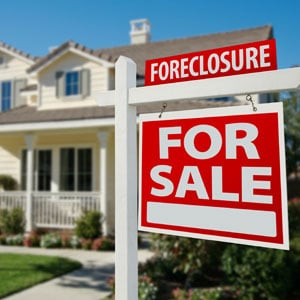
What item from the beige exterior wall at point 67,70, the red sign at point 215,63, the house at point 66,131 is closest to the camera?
the red sign at point 215,63

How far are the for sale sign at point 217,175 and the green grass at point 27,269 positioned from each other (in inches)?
195

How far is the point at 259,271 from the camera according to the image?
484 cm

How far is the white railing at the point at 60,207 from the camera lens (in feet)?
35.9

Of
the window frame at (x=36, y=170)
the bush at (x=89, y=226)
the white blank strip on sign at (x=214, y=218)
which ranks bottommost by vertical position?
the bush at (x=89, y=226)

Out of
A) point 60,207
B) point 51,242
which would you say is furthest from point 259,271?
point 60,207

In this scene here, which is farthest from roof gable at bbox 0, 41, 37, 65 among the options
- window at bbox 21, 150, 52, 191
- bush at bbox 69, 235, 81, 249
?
bush at bbox 69, 235, 81, 249

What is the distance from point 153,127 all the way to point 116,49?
1590 centimetres

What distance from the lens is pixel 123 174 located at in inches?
80.0

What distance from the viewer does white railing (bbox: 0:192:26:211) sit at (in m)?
11.8

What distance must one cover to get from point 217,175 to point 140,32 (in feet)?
55.0

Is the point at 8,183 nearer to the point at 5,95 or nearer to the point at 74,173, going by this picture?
the point at 74,173

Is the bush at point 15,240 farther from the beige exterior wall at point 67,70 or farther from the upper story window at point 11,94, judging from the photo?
the upper story window at point 11,94

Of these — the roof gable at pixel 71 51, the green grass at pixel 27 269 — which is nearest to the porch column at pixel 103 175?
the green grass at pixel 27 269

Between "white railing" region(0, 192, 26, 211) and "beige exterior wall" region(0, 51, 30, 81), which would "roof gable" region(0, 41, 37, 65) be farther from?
"white railing" region(0, 192, 26, 211)
